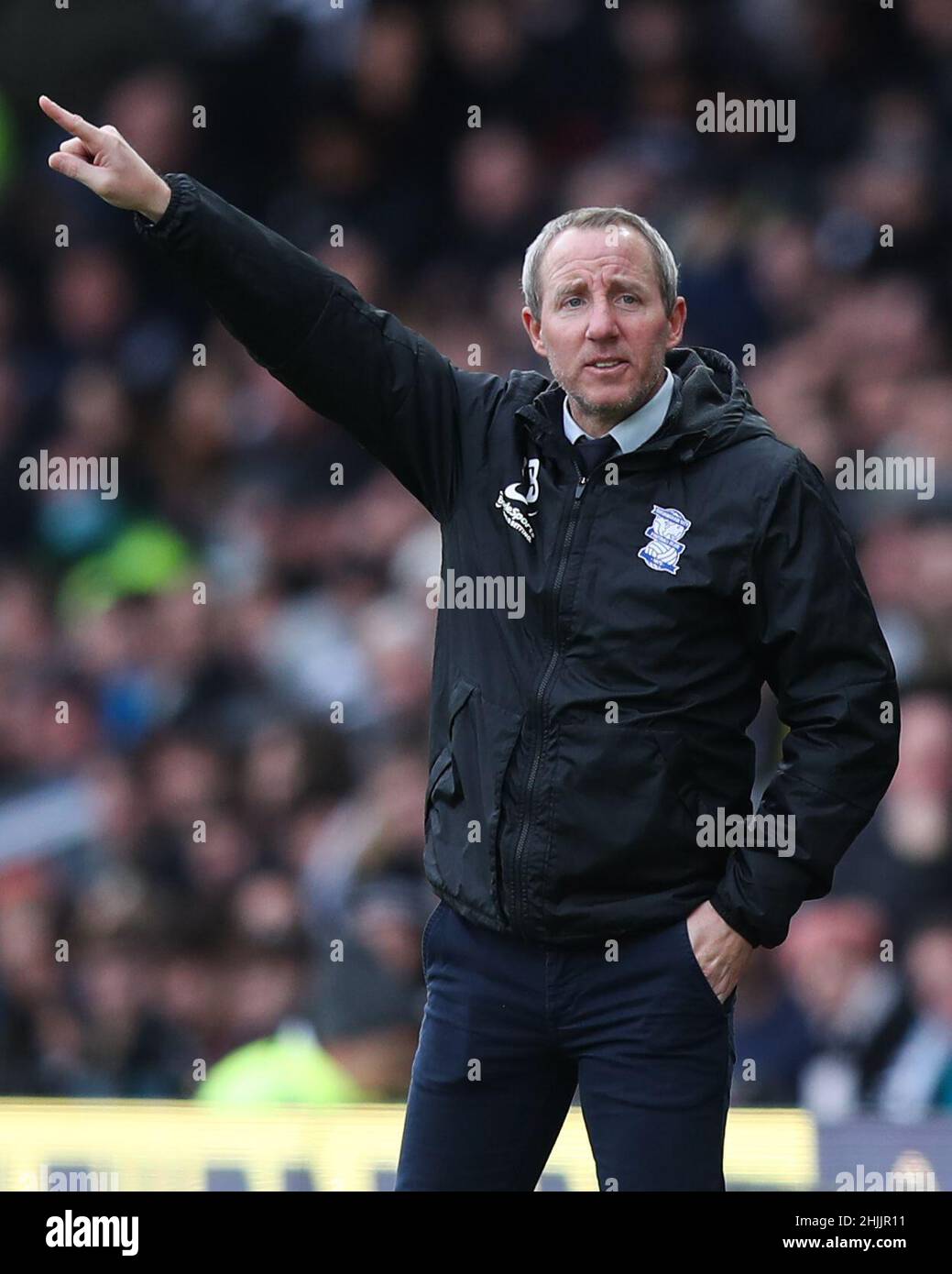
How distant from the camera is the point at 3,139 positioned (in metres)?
4.66

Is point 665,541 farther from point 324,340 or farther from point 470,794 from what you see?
point 324,340

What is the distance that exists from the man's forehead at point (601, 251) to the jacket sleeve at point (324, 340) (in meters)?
0.20

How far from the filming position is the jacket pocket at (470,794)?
205 centimetres

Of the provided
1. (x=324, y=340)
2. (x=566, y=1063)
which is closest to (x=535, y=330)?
(x=324, y=340)

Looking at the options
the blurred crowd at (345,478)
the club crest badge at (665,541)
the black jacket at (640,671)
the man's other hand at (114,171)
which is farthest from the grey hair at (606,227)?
the blurred crowd at (345,478)

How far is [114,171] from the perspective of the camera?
206 cm

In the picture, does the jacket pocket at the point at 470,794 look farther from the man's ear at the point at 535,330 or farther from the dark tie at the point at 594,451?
the man's ear at the point at 535,330

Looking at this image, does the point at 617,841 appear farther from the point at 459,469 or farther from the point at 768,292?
the point at 768,292

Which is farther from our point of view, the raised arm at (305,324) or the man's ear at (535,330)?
the man's ear at (535,330)

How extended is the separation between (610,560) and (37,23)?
3203 millimetres

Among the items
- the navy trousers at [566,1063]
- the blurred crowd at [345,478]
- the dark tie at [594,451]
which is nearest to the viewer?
the navy trousers at [566,1063]

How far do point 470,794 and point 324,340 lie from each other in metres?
0.55
